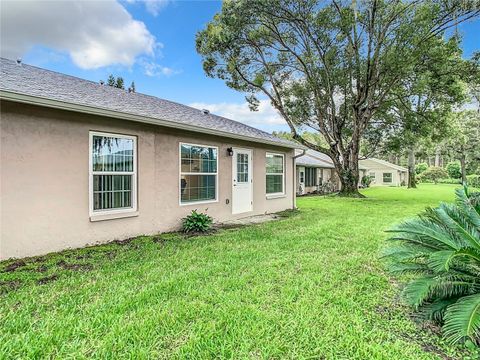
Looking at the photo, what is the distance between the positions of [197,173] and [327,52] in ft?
42.7

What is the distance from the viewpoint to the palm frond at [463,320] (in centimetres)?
249

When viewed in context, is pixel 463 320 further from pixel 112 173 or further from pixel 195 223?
pixel 112 173

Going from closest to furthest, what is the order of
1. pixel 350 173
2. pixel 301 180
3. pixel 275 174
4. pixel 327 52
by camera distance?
1. pixel 275 174
2. pixel 327 52
3. pixel 350 173
4. pixel 301 180

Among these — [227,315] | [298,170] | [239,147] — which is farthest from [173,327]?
[298,170]

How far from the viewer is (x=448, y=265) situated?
2.68 m

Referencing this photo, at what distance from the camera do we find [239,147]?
32.3ft

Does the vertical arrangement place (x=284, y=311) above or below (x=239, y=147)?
below

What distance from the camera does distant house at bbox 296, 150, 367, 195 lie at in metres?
22.2

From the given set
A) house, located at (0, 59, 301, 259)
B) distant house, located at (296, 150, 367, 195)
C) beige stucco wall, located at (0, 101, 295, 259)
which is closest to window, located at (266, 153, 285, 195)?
house, located at (0, 59, 301, 259)

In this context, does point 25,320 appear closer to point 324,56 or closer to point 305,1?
point 305,1

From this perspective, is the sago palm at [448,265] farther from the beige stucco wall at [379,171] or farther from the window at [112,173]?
the beige stucco wall at [379,171]

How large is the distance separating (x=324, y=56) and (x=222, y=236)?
14355mm

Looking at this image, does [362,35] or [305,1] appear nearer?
[305,1]

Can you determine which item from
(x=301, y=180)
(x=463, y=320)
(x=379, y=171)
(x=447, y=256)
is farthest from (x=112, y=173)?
(x=379, y=171)
